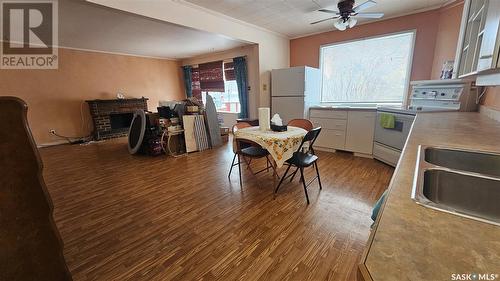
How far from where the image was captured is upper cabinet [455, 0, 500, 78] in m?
1.19

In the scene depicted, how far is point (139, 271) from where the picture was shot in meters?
1.50

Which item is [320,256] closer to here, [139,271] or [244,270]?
[244,270]

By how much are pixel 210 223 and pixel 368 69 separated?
4.13 metres

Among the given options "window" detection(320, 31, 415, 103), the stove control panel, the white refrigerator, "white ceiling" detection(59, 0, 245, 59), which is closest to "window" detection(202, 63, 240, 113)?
"white ceiling" detection(59, 0, 245, 59)

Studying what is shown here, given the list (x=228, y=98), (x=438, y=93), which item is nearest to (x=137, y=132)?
(x=228, y=98)

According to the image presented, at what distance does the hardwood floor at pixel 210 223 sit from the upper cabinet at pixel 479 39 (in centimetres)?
145

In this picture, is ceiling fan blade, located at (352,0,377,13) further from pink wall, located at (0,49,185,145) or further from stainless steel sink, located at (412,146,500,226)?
pink wall, located at (0,49,185,145)

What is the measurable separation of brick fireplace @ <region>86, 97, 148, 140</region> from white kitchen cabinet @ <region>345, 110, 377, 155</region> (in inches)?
239

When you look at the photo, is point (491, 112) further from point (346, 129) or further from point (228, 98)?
point (228, 98)

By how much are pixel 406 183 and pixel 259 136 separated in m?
1.67

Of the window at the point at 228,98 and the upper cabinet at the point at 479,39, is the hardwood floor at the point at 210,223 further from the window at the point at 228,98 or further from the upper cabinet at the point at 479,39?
the window at the point at 228,98

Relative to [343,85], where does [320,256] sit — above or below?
below

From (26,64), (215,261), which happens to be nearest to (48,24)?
(26,64)

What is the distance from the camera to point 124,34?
440 centimetres
